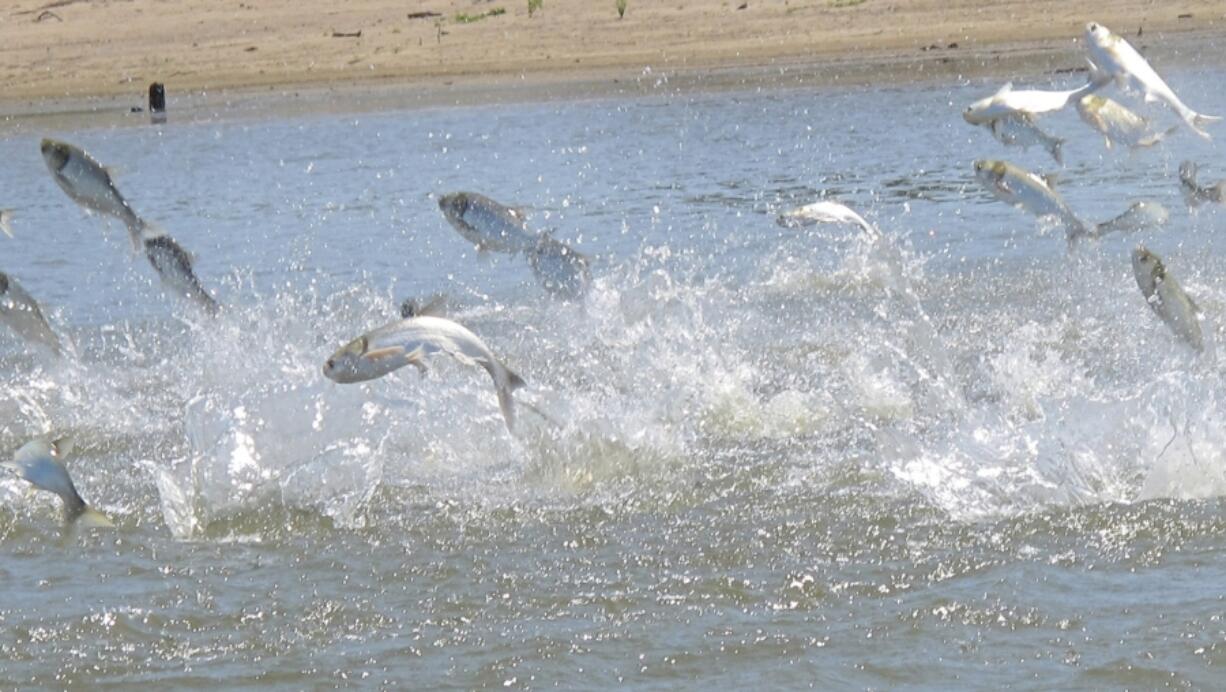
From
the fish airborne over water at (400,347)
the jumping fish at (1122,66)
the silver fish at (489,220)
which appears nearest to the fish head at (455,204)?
the silver fish at (489,220)

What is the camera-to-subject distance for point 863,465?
7.42 m

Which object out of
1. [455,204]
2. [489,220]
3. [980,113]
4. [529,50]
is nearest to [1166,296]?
[980,113]

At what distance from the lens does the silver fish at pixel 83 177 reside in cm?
796

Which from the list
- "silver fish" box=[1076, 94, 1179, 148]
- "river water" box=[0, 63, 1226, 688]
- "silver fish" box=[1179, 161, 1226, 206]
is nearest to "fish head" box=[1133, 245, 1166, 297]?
"river water" box=[0, 63, 1226, 688]

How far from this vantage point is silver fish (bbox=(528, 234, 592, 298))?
854cm

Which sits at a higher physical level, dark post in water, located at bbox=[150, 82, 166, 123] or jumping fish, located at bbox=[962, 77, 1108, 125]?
jumping fish, located at bbox=[962, 77, 1108, 125]

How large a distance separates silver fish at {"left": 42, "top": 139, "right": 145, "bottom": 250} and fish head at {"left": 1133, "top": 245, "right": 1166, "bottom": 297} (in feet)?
13.5

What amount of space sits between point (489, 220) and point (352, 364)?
1921 millimetres

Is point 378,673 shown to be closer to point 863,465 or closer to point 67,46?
point 863,465

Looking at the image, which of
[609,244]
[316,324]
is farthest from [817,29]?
[316,324]

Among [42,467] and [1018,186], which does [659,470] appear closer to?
[1018,186]

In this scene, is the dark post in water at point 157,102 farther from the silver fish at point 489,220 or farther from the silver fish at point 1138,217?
the silver fish at point 1138,217

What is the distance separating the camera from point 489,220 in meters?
8.16

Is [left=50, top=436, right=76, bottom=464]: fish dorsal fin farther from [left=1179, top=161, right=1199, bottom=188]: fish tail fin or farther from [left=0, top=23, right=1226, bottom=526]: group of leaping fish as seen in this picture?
[left=1179, top=161, right=1199, bottom=188]: fish tail fin
